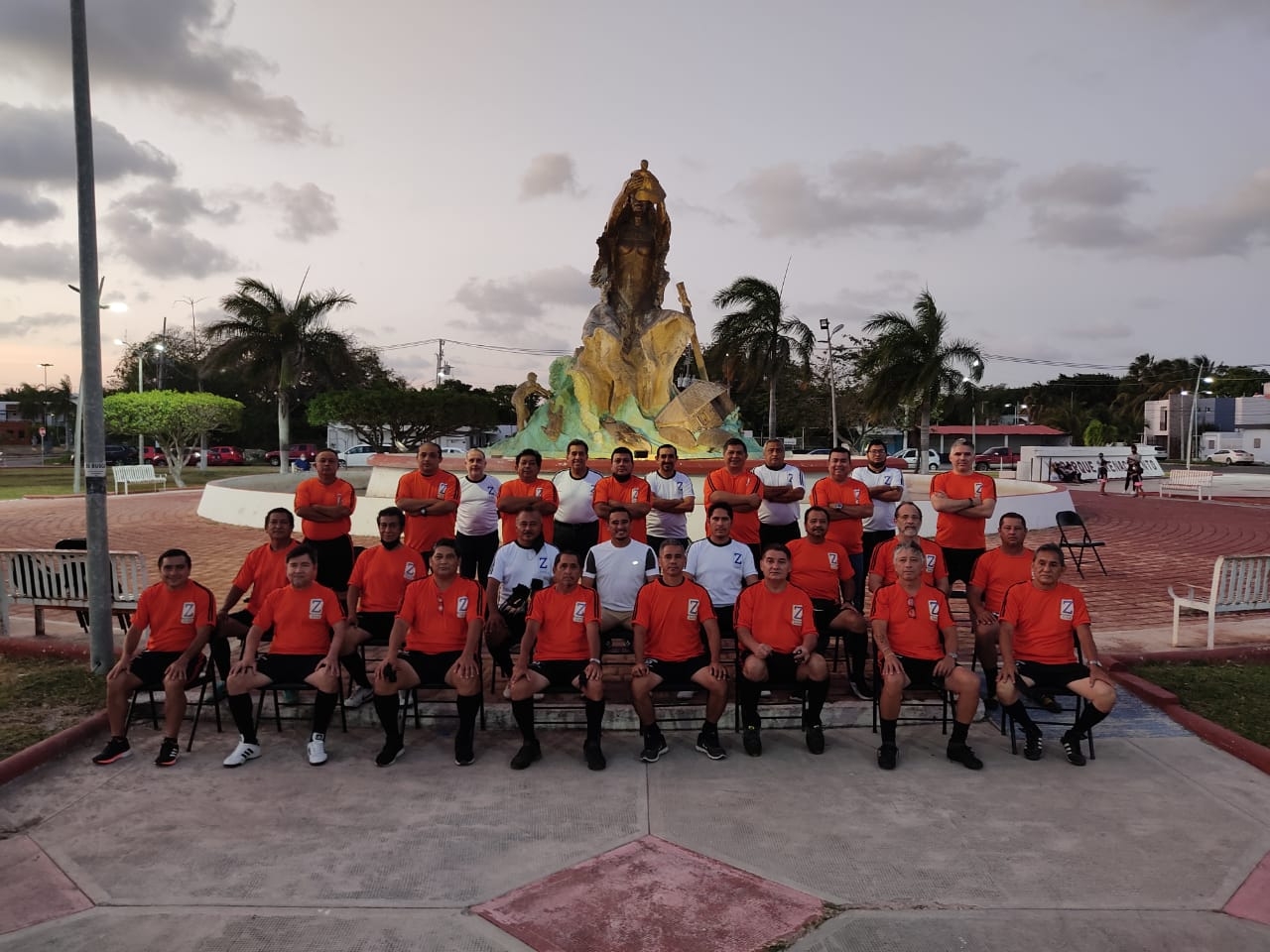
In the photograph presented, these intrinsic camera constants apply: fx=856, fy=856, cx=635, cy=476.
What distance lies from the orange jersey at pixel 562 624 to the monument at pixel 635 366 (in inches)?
395

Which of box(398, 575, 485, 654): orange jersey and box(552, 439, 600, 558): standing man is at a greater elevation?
box(552, 439, 600, 558): standing man

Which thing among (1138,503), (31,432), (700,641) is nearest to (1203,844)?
(700,641)

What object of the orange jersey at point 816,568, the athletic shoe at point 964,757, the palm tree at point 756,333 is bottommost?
the athletic shoe at point 964,757

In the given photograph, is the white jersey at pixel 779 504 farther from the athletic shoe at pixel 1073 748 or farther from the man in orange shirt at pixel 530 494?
the athletic shoe at pixel 1073 748

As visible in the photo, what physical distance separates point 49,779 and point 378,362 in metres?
51.7

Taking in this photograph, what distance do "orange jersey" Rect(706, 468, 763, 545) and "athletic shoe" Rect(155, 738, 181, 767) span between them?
3792mm

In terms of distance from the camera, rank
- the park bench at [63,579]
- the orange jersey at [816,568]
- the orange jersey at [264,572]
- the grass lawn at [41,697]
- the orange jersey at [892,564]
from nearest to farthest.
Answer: the grass lawn at [41,697]
the orange jersey at [264,572]
the orange jersey at [892,564]
the orange jersey at [816,568]
the park bench at [63,579]

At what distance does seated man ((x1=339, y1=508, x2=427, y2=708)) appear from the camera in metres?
5.68

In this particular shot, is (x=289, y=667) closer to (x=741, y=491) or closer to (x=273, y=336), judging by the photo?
(x=741, y=491)

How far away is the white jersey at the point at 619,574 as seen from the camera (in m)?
5.65

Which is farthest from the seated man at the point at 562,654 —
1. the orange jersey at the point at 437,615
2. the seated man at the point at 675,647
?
the orange jersey at the point at 437,615

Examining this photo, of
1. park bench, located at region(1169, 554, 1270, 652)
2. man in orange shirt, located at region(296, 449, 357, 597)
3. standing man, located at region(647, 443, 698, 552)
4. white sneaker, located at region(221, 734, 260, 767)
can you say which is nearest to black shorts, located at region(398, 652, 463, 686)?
white sneaker, located at region(221, 734, 260, 767)

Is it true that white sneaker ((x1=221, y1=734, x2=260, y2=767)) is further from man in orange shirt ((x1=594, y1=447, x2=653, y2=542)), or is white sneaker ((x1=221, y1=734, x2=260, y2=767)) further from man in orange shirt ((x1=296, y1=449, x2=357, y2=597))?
man in orange shirt ((x1=594, y1=447, x2=653, y2=542))

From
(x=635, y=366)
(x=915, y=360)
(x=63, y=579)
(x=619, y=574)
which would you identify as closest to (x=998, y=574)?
(x=619, y=574)
